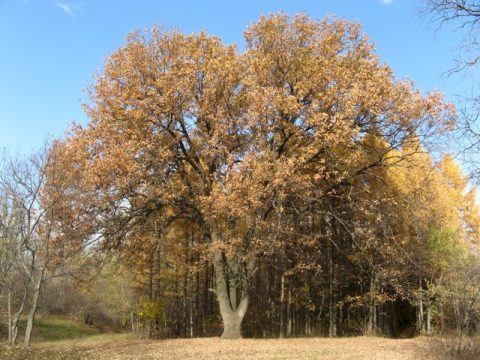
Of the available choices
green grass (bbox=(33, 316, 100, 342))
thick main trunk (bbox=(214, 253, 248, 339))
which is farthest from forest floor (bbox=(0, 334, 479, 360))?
green grass (bbox=(33, 316, 100, 342))

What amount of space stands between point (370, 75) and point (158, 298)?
71.5 ft

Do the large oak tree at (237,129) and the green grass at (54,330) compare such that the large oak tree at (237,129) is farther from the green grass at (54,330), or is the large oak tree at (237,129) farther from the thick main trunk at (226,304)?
the green grass at (54,330)

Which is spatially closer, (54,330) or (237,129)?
(237,129)

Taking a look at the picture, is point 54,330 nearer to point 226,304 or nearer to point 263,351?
point 226,304

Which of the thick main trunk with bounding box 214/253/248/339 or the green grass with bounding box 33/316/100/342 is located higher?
the thick main trunk with bounding box 214/253/248/339

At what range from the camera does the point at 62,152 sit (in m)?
19.5

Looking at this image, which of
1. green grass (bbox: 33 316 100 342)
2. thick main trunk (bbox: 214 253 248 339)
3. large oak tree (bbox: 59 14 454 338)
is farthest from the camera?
green grass (bbox: 33 316 100 342)

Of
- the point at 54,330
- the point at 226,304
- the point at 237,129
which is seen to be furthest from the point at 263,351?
the point at 54,330

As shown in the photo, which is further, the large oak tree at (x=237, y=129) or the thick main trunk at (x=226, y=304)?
the thick main trunk at (x=226, y=304)

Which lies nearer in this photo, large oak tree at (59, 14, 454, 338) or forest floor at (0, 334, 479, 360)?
forest floor at (0, 334, 479, 360)

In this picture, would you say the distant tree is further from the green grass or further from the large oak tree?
the green grass

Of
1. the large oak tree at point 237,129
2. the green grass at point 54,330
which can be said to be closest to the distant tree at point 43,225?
the large oak tree at point 237,129

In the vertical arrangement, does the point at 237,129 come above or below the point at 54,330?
above

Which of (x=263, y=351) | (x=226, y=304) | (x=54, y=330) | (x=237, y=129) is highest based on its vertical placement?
(x=237, y=129)
